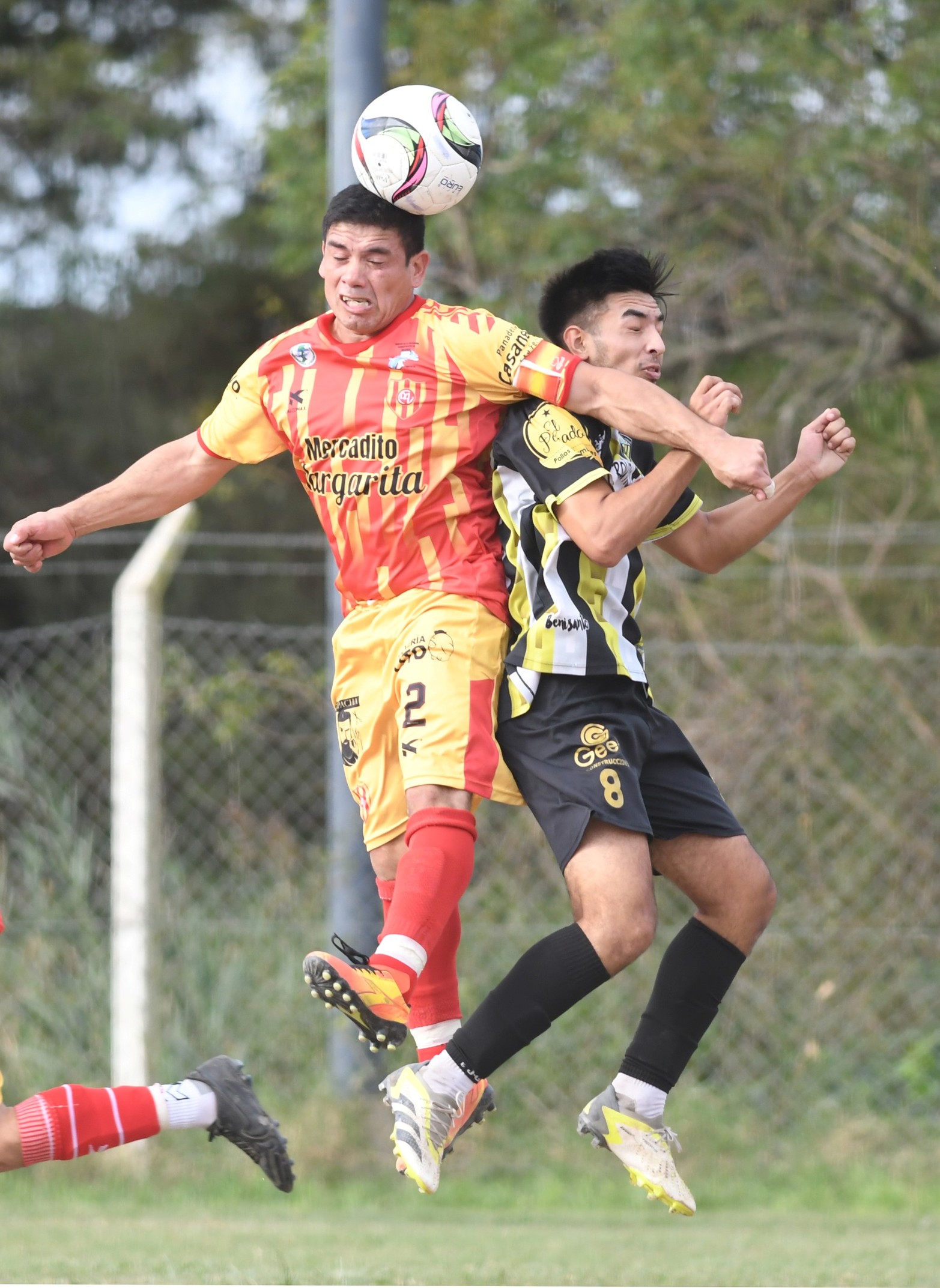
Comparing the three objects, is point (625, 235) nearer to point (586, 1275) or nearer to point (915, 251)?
point (915, 251)

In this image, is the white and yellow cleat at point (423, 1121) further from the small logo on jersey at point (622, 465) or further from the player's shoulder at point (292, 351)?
the player's shoulder at point (292, 351)

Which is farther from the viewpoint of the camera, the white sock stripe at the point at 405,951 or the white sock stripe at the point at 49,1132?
the white sock stripe at the point at 49,1132

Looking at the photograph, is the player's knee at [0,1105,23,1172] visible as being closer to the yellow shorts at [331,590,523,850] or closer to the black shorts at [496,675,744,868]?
the yellow shorts at [331,590,523,850]

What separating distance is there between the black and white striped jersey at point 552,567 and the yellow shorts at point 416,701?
4.2 inches

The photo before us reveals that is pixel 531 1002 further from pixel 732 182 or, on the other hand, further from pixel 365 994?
pixel 732 182

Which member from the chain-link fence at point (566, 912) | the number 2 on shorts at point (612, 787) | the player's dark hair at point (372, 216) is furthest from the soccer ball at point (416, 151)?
the chain-link fence at point (566, 912)

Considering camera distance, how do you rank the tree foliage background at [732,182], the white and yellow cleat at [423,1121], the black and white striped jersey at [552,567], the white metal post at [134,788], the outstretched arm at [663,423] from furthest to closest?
the tree foliage background at [732,182] → the white metal post at [134,788] → the black and white striped jersey at [552,567] → the white and yellow cleat at [423,1121] → the outstretched arm at [663,423]

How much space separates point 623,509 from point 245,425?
1.04 m

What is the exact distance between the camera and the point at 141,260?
14031mm

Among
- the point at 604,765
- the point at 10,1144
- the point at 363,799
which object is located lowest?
the point at 10,1144

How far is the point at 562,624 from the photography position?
3848mm

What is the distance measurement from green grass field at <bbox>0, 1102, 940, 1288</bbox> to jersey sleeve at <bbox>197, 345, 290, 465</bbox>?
2.31 meters

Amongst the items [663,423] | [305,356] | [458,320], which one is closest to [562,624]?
[663,423]

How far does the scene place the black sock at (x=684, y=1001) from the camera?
409cm
